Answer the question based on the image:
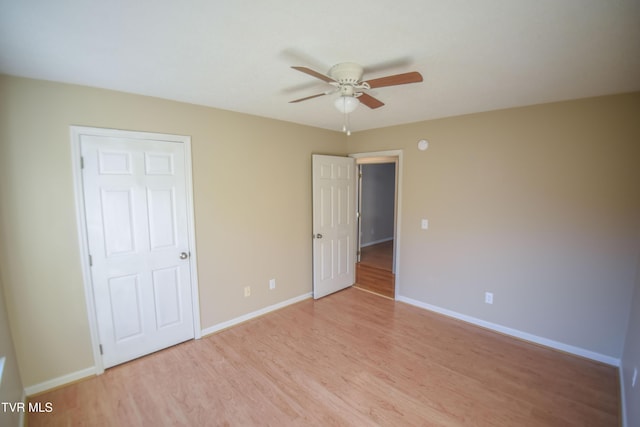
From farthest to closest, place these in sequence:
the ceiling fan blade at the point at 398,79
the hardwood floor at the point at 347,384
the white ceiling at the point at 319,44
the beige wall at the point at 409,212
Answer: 1. the beige wall at the point at 409,212
2. the hardwood floor at the point at 347,384
3. the ceiling fan blade at the point at 398,79
4. the white ceiling at the point at 319,44

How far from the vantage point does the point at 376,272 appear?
479 cm

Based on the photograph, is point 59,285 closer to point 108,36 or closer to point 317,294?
point 108,36

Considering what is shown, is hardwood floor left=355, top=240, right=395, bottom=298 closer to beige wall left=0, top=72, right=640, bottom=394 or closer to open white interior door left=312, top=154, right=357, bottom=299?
open white interior door left=312, top=154, right=357, bottom=299

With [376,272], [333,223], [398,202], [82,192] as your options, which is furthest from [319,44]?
[376,272]

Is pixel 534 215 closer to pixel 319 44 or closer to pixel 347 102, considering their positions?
pixel 347 102

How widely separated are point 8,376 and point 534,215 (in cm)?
435

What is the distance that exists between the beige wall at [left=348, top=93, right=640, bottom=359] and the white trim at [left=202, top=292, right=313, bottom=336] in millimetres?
1628

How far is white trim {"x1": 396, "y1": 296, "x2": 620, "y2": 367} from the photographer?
2510 mm

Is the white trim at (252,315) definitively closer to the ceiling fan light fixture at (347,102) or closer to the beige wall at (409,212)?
the beige wall at (409,212)

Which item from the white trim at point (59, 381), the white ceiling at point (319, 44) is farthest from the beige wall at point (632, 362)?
the white trim at point (59, 381)

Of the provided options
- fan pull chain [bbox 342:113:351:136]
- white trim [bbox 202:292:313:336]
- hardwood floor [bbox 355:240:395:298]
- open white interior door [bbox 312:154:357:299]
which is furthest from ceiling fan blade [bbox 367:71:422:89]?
hardwood floor [bbox 355:240:395:298]

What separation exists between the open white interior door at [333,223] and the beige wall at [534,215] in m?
0.91

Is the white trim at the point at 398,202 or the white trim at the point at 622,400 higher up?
the white trim at the point at 398,202

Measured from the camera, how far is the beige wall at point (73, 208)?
1970mm
